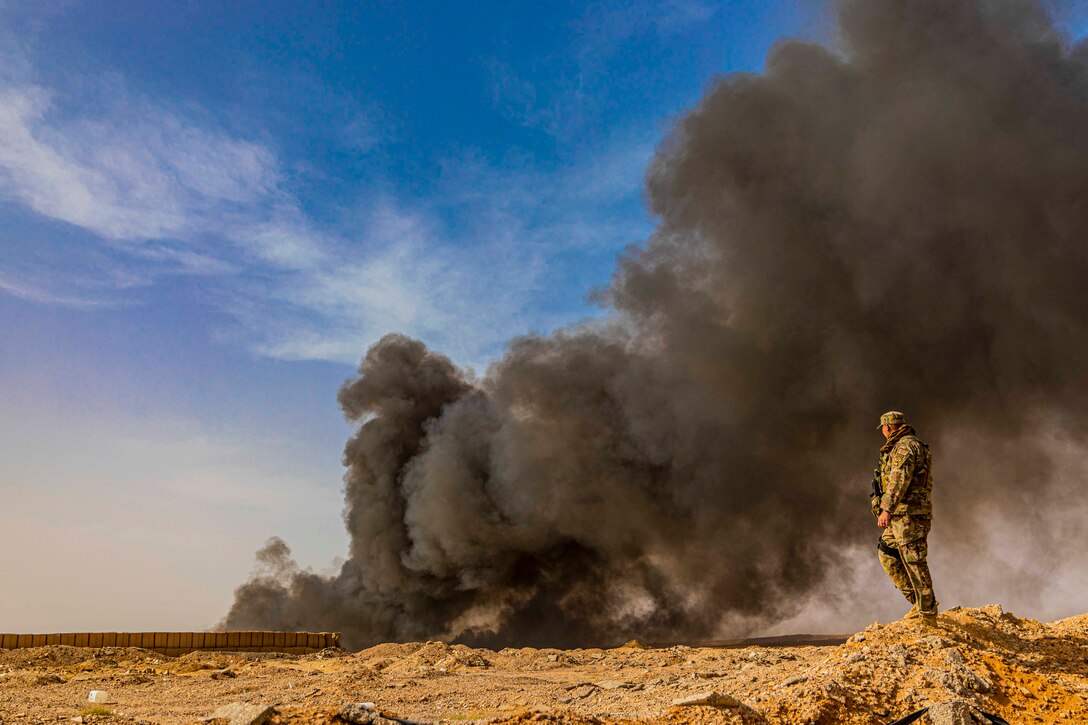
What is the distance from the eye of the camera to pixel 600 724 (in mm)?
5195

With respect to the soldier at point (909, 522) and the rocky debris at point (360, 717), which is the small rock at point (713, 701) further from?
the soldier at point (909, 522)

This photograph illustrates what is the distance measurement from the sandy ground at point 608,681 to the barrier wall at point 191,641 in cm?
158

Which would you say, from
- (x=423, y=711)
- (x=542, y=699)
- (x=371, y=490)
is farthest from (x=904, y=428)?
(x=371, y=490)

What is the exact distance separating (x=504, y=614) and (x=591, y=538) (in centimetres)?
564

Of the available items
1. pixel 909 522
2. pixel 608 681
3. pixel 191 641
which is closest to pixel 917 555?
pixel 909 522

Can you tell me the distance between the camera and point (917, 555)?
8.25 metres

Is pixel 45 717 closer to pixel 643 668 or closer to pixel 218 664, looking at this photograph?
pixel 643 668

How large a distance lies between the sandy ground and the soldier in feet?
1.28

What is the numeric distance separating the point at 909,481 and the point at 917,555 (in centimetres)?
75

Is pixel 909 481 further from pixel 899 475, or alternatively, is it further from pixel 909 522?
pixel 909 522

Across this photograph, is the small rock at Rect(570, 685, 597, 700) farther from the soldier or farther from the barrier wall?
the barrier wall

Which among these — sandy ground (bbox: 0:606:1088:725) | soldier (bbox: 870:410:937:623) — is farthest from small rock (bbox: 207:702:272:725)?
soldier (bbox: 870:410:937:623)

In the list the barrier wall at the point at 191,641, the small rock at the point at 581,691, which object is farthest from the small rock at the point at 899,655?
the barrier wall at the point at 191,641

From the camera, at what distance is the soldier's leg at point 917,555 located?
816 cm
